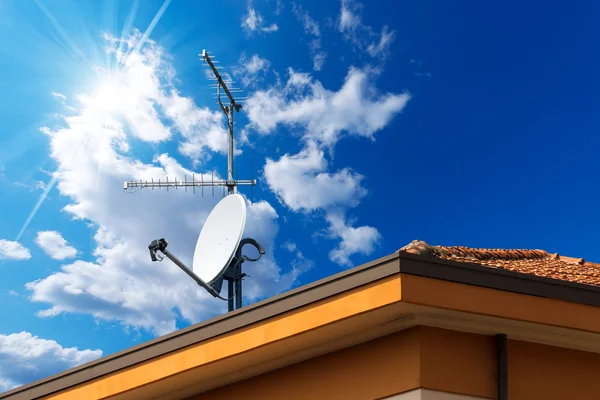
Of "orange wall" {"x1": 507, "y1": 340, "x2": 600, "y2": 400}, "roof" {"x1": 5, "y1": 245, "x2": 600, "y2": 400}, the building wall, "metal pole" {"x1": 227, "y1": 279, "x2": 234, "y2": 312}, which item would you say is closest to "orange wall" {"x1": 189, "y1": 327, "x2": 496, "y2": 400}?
the building wall

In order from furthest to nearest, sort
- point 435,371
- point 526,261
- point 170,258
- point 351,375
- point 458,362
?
point 170,258, point 526,261, point 351,375, point 458,362, point 435,371

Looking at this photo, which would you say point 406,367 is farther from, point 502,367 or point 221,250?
point 221,250

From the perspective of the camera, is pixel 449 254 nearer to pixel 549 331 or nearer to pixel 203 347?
pixel 549 331

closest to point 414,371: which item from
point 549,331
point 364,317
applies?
point 364,317

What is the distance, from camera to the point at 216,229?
1282cm

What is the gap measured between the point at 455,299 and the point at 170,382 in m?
2.80

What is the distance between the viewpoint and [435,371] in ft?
18.0

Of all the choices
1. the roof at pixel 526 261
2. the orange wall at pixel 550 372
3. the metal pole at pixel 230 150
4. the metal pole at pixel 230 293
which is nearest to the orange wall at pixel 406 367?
the orange wall at pixel 550 372

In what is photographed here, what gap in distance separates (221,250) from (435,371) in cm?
768

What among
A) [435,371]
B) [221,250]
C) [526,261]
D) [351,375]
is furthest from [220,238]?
[435,371]

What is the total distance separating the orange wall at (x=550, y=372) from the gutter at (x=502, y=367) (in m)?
0.10

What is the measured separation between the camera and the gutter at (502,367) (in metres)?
5.67

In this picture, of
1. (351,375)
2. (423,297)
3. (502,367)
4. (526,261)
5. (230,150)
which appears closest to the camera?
(423,297)

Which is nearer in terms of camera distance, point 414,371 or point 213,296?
point 414,371
